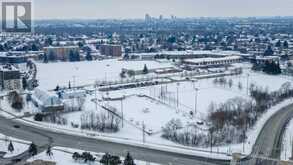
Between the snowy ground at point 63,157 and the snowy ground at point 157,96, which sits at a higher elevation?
the snowy ground at point 157,96

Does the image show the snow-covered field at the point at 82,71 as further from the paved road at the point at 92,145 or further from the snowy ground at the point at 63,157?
the snowy ground at the point at 63,157

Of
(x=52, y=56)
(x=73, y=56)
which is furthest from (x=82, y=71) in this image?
(x=52, y=56)

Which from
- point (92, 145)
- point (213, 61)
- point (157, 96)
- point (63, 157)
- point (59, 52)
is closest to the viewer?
point (63, 157)

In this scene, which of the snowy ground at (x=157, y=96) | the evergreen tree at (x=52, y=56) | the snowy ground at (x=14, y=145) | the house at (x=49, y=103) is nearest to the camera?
the snowy ground at (x=14, y=145)

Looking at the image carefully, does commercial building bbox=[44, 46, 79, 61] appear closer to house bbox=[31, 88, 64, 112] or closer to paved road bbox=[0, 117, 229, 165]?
house bbox=[31, 88, 64, 112]

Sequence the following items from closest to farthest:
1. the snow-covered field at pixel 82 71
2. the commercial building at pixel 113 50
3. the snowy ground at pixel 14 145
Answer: the snowy ground at pixel 14 145
the snow-covered field at pixel 82 71
the commercial building at pixel 113 50

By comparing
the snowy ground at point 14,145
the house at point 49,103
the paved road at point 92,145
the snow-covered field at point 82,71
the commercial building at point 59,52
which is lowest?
the snowy ground at point 14,145

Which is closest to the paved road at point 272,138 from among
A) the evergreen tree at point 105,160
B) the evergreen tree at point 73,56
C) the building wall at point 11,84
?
the evergreen tree at point 105,160

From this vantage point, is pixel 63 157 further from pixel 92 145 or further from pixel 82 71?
pixel 82 71
